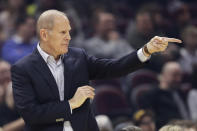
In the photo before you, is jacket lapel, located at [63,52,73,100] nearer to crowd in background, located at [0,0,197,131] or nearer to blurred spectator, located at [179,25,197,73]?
crowd in background, located at [0,0,197,131]

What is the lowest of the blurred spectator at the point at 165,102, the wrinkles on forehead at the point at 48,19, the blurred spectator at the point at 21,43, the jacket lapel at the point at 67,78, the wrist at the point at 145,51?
the blurred spectator at the point at 165,102

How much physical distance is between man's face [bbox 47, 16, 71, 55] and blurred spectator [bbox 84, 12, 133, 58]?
12.9ft

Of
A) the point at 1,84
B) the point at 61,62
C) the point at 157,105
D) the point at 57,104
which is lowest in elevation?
the point at 157,105

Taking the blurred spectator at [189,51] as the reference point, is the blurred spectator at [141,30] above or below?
above

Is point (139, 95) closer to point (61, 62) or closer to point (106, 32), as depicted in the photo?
point (106, 32)

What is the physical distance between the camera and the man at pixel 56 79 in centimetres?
314

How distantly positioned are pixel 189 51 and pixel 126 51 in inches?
37.5

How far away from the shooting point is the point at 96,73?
11.3 ft

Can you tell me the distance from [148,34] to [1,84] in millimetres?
2401

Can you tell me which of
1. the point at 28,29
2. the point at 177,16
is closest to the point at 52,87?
the point at 28,29

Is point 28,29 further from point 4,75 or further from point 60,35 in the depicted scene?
point 60,35

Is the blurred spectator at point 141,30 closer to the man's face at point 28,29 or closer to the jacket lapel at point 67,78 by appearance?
the man's face at point 28,29

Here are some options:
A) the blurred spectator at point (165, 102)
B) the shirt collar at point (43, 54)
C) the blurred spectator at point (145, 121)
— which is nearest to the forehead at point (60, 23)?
the shirt collar at point (43, 54)

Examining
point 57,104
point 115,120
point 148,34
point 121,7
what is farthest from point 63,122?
point 121,7
